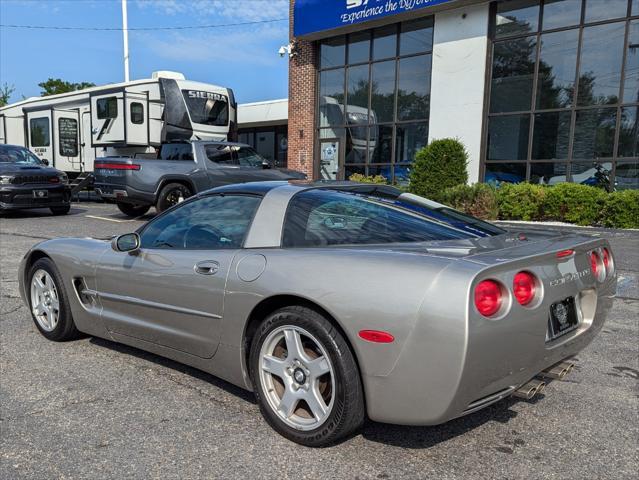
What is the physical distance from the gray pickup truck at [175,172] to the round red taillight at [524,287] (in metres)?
9.90

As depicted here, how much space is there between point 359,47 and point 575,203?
30.5 ft

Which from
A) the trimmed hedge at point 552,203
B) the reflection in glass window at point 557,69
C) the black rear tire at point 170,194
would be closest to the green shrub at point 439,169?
the trimmed hedge at point 552,203

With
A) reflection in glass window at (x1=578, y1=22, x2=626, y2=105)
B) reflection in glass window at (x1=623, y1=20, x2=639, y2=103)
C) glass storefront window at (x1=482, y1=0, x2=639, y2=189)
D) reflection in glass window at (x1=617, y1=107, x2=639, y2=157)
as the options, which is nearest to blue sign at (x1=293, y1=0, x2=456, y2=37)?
glass storefront window at (x1=482, y1=0, x2=639, y2=189)

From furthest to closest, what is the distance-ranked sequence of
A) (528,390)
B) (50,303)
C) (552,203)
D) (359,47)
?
1. (359,47)
2. (552,203)
3. (50,303)
4. (528,390)

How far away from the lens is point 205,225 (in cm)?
346

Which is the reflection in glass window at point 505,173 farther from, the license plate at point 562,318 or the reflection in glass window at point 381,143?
the license plate at point 562,318

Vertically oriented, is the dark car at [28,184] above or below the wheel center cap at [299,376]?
above

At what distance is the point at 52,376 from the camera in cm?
358

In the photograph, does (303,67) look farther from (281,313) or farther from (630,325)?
(281,313)

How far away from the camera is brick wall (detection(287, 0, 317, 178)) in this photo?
18.9 metres

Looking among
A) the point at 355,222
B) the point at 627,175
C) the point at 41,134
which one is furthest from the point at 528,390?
the point at 41,134

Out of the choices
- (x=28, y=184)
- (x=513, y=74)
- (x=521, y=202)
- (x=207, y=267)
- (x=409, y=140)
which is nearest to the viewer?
(x=207, y=267)

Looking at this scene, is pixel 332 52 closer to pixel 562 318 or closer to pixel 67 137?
pixel 67 137

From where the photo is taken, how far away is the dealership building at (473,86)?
1327 centimetres
